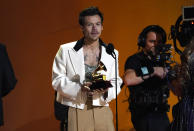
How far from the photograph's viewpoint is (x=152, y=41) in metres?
3.47

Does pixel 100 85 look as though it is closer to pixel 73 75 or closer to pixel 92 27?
pixel 73 75

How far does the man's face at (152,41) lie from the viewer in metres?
3.45

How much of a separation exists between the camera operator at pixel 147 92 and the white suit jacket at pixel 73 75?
0.21 metres

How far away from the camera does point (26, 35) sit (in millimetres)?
4340

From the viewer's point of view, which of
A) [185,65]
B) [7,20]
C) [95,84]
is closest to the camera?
[185,65]

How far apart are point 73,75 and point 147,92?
67cm

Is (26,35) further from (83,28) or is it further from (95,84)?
(95,84)

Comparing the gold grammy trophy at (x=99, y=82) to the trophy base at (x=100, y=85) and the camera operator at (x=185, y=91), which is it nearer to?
the trophy base at (x=100, y=85)

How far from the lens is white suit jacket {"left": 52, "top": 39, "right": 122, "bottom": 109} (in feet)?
9.98

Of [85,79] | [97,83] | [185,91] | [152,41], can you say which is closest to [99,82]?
[97,83]

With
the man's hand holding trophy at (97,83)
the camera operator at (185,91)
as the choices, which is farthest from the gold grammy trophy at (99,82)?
the camera operator at (185,91)

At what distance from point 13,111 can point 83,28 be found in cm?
171

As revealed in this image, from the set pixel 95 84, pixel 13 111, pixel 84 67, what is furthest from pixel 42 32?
pixel 95 84

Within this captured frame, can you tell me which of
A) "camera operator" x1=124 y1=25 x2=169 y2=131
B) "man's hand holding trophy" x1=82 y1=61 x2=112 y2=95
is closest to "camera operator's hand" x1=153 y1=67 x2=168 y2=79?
"camera operator" x1=124 y1=25 x2=169 y2=131
